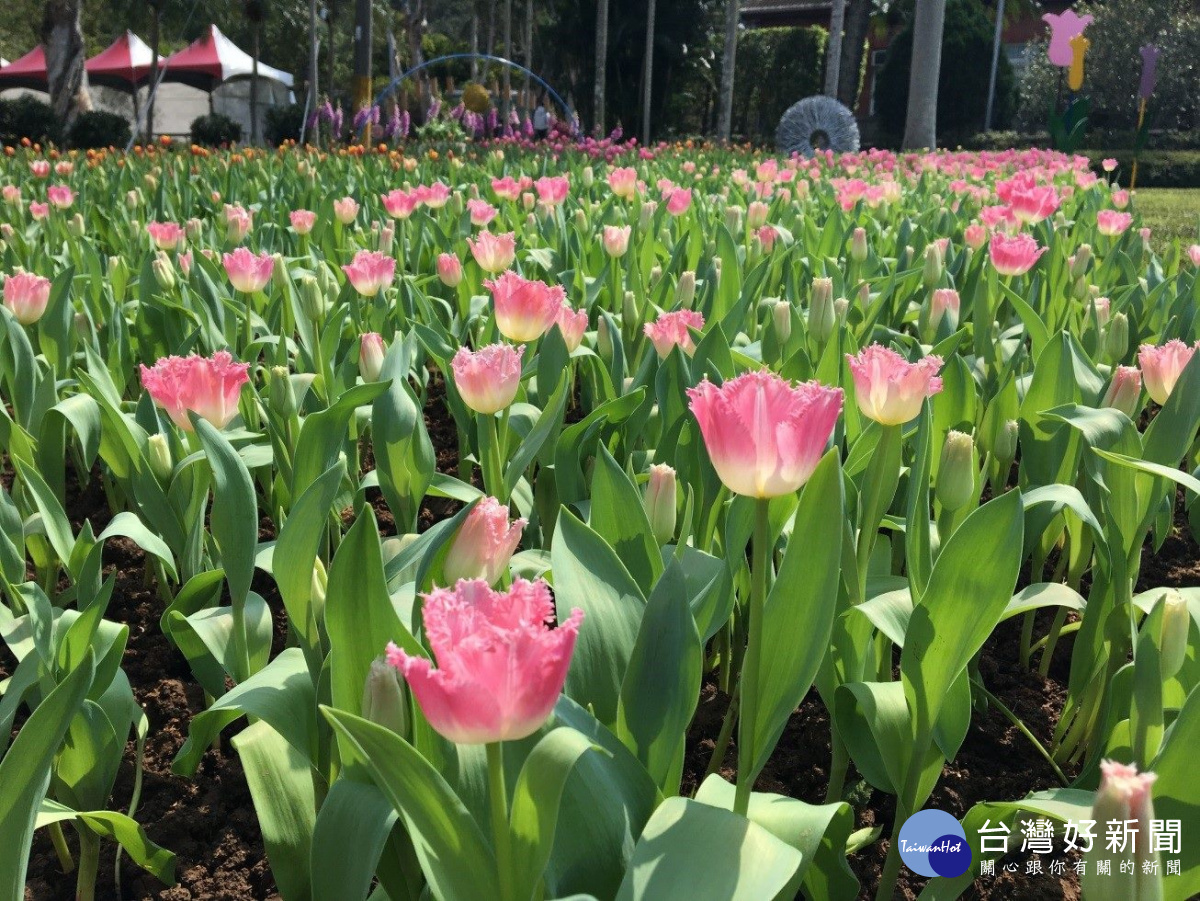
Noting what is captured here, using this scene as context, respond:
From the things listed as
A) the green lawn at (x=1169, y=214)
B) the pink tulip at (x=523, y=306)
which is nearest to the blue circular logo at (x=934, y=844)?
the pink tulip at (x=523, y=306)

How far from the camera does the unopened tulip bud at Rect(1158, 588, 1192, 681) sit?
102cm

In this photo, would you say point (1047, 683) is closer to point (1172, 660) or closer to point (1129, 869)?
point (1172, 660)

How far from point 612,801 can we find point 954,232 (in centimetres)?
355

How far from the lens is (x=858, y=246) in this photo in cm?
304

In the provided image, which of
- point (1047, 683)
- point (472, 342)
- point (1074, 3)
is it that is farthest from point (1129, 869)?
point (1074, 3)

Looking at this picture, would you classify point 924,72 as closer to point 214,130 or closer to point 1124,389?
point 1124,389

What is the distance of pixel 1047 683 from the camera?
1.75 meters

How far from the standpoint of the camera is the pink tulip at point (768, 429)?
874 mm

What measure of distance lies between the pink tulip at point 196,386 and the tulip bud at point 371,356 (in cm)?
31

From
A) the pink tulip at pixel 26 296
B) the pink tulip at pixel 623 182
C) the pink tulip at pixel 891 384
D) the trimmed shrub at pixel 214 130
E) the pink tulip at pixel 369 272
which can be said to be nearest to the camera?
the pink tulip at pixel 891 384

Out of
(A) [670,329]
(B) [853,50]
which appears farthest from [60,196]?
(B) [853,50]

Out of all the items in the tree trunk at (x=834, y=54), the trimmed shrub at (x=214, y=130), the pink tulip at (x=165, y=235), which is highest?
the tree trunk at (x=834, y=54)

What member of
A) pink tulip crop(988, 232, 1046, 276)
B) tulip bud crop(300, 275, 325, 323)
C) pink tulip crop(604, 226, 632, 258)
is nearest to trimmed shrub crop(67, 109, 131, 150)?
pink tulip crop(604, 226, 632, 258)

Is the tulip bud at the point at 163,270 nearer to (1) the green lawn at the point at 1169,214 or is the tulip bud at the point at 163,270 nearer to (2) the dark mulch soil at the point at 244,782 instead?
(2) the dark mulch soil at the point at 244,782
